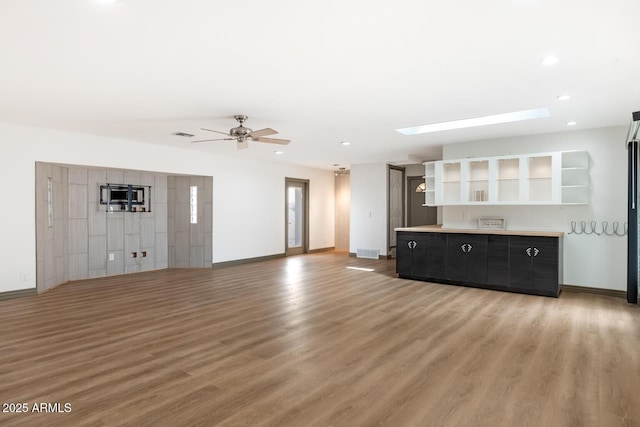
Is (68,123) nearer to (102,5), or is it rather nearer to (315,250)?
(102,5)

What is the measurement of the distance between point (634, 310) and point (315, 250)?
7726 mm

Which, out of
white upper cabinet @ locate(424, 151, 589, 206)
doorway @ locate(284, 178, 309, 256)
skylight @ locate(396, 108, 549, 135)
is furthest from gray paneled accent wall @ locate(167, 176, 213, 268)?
white upper cabinet @ locate(424, 151, 589, 206)

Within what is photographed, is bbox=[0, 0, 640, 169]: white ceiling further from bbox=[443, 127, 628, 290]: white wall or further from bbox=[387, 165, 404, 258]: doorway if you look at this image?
bbox=[387, 165, 404, 258]: doorway

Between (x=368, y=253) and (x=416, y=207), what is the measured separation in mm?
1964

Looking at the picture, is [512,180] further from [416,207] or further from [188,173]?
[188,173]

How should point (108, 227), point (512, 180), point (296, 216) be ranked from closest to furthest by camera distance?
point (512, 180) → point (108, 227) → point (296, 216)

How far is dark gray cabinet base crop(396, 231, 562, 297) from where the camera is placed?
556 centimetres

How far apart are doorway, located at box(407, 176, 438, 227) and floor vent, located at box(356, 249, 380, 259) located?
148 cm

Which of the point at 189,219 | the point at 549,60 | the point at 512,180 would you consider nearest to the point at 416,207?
the point at 512,180

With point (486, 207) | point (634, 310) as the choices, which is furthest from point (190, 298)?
point (634, 310)

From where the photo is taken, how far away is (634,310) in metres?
4.87

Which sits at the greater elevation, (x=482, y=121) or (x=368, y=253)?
(x=482, y=121)

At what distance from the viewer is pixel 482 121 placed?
5.55m

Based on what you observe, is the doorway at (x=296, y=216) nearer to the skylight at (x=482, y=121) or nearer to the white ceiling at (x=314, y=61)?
the skylight at (x=482, y=121)
